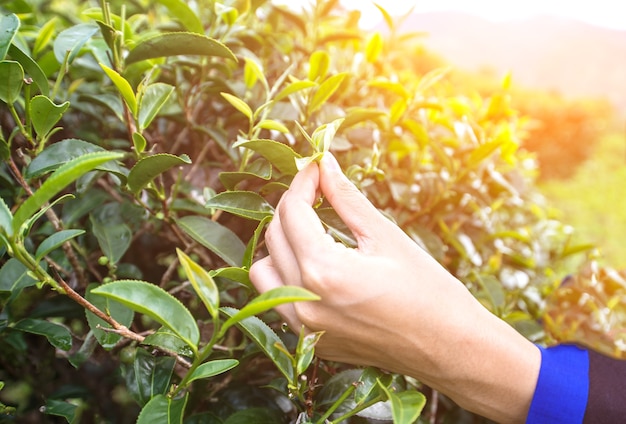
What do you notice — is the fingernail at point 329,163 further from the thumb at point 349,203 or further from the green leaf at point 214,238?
the green leaf at point 214,238

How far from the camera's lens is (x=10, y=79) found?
883 mm

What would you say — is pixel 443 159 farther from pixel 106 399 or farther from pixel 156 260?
pixel 106 399

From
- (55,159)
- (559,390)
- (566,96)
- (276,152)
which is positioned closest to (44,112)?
(55,159)

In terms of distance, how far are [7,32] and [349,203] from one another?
0.64 m

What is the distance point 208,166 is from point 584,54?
15.6 m

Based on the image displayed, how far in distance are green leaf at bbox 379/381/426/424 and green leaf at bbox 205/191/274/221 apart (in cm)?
36

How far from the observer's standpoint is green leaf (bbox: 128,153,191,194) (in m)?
0.87

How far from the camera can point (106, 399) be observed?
127 cm

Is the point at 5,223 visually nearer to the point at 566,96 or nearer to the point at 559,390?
the point at 559,390

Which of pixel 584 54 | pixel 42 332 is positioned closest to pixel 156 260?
pixel 42 332

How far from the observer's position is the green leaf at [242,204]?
35.8 inches

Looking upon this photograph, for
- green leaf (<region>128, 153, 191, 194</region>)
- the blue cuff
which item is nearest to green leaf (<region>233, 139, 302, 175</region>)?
green leaf (<region>128, 153, 191, 194</region>)

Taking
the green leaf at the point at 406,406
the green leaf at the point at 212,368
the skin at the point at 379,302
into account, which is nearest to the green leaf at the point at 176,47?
the skin at the point at 379,302

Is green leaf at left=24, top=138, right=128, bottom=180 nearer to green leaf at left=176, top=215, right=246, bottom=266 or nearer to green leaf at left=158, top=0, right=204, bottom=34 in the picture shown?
green leaf at left=176, top=215, right=246, bottom=266
